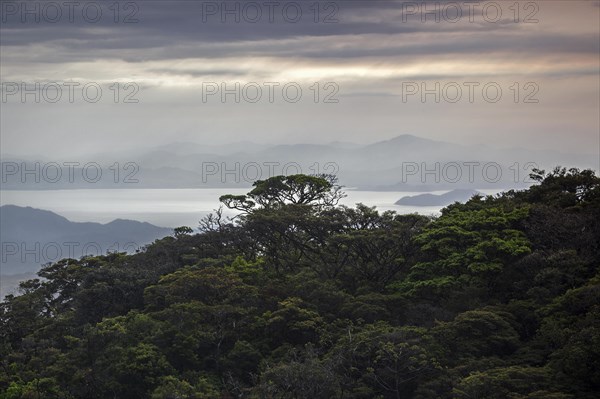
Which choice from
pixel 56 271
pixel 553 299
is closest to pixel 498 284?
pixel 553 299

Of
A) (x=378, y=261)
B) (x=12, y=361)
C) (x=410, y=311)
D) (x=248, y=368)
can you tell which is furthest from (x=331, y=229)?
(x=12, y=361)

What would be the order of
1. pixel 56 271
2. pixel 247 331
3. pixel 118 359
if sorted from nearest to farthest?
pixel 118 359
pixel 247 331
pixel 56 271

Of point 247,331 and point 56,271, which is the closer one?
point 247,331

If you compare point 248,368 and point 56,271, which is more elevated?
point 56,271

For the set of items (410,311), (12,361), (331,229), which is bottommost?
(12,361)

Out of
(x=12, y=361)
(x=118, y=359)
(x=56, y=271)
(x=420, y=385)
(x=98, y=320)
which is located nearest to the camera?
(x=420, y=385)

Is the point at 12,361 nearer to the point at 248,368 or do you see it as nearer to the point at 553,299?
the point at 248,368

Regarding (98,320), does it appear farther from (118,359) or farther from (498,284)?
(498,284)
